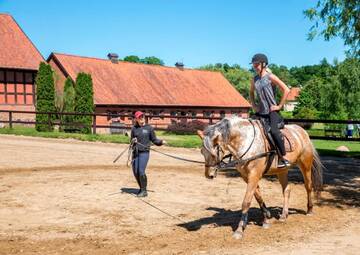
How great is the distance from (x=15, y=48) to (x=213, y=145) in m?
38.6

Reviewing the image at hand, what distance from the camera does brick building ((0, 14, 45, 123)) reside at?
1577 inches

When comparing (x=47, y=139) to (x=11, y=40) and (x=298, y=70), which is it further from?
(x=298, y=70)

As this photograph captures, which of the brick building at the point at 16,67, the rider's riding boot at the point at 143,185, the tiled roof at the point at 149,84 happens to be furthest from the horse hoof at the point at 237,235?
the brick building at the point at 16,67

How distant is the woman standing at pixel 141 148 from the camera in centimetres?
1018

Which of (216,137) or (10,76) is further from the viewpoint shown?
(10,76)

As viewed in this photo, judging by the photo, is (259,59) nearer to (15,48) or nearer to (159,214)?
(159,214)

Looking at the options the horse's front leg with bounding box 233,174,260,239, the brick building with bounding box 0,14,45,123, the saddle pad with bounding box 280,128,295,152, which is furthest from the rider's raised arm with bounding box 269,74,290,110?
the brick building with bounding box 0,14,45,123

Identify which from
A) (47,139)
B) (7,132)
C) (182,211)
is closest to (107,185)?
(182,211)

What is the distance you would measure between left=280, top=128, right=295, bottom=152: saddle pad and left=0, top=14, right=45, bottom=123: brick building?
35.5 m

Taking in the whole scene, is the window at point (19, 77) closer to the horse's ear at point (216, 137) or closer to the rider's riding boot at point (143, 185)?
the rider's riding boot at point (143, 185)

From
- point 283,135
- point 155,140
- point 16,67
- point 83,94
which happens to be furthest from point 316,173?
point 16,67

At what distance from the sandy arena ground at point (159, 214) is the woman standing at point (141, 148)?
435 mm

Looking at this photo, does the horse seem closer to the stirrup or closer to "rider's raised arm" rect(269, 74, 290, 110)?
the stirrup

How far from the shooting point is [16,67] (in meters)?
39.9
